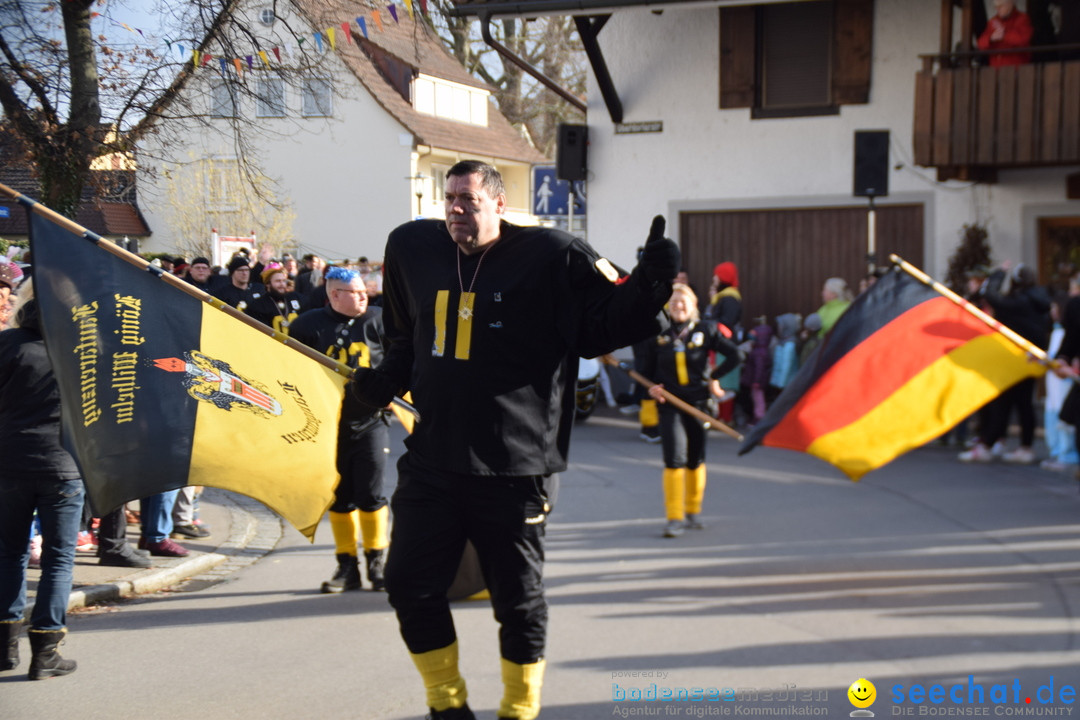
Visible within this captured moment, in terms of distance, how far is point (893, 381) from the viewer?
6.55 m

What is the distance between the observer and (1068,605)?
6.47 m

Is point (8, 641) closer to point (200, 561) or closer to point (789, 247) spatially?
point (200, 561)

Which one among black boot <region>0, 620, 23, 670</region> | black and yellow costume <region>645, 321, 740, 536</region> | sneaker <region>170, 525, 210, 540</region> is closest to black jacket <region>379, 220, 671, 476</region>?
black boot <region>0, 620, 23, 670</region>

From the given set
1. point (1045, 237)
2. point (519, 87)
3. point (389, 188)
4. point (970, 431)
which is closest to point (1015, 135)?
point (1045, 237)

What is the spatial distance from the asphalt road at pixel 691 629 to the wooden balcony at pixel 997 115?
5.90m

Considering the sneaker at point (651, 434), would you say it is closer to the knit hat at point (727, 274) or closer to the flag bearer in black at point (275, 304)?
the knit hat at point (727, 274)

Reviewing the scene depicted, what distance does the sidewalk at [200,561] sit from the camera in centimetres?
683

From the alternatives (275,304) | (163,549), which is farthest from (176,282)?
(275,304)

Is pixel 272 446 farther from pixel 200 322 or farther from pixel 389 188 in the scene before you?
pixel 389 188

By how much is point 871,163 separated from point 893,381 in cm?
880

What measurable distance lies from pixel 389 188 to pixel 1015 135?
21.1 metres

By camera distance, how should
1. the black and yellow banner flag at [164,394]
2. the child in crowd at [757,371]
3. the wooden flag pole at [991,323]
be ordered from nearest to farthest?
the black and yellow banner flag at [164,394]
the wooden flag pole at [991,323]
the child in crowd at [757,371]

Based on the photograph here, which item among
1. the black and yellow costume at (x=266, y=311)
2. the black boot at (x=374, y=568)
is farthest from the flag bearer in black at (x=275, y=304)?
the black boot at (x=374, y=568)

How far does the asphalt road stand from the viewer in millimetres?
4969
